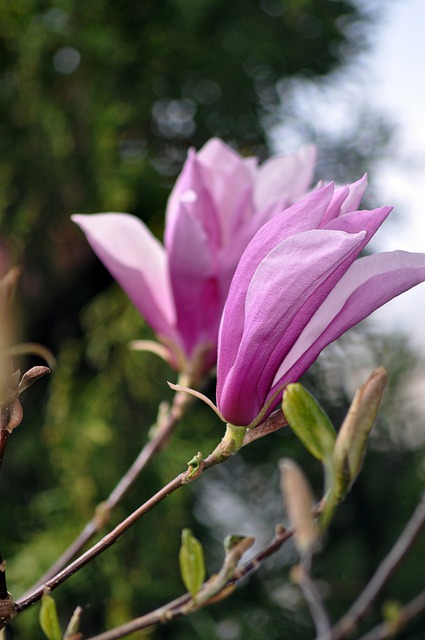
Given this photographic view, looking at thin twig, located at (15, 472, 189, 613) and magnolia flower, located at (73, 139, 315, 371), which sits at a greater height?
thin twig, located at (15, 472, 189, 613)

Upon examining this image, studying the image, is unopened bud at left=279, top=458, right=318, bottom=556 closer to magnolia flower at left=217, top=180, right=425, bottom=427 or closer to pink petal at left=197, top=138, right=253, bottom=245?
magnolia flower at left=217, top=180, right=425, bottom=427

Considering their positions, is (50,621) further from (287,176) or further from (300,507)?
(287,176)

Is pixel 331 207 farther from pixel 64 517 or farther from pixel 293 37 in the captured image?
pixel 293 37

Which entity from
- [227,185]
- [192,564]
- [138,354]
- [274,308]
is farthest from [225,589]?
[138,354]

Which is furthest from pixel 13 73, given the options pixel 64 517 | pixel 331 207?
pixel 331 207

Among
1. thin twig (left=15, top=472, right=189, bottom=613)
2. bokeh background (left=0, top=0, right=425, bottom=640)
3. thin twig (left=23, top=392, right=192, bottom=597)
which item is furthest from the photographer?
bokeh background (left=0, top=0, right=425, bottom=640)

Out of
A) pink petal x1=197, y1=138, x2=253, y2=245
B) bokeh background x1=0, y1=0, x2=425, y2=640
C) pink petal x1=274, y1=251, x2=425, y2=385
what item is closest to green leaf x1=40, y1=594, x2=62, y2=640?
pink petal x1=274, y1=251, x2=425, y2=385
